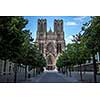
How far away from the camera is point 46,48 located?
347 ft

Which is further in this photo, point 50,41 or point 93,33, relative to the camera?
point 50,41

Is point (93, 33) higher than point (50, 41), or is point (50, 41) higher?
point (50, 41)

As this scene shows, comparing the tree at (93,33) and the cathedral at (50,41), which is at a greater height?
the cathedral at (50,41)

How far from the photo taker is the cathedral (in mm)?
102875

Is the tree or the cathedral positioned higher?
the cathedral

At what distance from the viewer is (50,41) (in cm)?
10781

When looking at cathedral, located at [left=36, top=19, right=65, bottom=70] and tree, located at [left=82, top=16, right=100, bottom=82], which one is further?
cathedral, located at [left=36, top=19, right=65, bottom=70]

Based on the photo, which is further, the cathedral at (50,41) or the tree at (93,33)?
the cathedral at (50,41)

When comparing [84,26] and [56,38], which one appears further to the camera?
[56,38]

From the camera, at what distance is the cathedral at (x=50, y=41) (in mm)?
102875
